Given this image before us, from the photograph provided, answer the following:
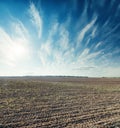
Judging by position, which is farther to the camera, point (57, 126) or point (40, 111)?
point (40, 111)

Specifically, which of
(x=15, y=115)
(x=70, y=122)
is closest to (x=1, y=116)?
(x=15, y=115)

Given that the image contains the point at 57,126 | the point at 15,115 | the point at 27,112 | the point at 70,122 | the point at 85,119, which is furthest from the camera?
the point at 27,112

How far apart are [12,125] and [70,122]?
3.27 metres

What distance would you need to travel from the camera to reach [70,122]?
10594mm

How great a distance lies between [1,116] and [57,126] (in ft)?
13.4

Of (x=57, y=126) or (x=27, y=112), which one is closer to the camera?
(x=57, y=126)

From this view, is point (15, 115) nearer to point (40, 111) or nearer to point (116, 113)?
point (40, 111)

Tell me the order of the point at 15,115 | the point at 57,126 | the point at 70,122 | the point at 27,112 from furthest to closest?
the point at 27,112
the point at 15,115
the point at 70,122
the point at 57,126

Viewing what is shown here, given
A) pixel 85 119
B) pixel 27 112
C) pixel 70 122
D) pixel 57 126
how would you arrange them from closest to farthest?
pixel 57 126 < pixel 70 122 < pixel 85 119 < pixel 27 112

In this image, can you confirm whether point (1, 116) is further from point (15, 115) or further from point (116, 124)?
point (116, 124)

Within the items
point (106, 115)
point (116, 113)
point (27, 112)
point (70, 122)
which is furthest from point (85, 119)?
point (27, 112)

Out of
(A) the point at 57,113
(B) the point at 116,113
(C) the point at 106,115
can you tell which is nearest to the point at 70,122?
(A) the point at 57,113

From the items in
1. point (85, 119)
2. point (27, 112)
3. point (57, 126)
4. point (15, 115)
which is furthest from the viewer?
point (27, 112)

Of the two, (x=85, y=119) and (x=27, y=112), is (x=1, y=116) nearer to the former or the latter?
(x=27, y=112)
